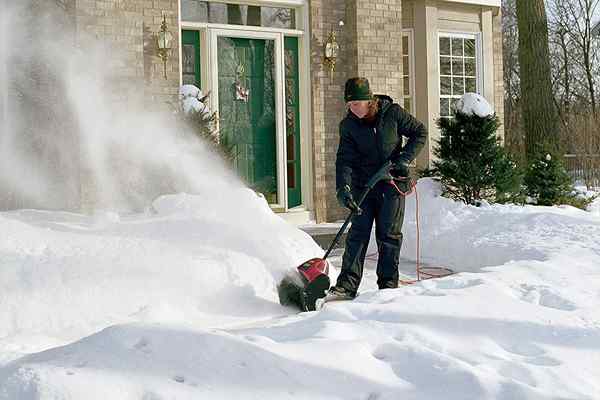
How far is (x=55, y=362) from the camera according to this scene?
10.6 feet

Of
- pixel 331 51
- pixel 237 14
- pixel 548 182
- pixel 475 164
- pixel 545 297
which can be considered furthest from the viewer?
pixel 548 182

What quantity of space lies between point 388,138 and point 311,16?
21.1ft

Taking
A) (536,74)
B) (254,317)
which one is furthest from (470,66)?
(254,317)

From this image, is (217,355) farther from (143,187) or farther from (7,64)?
(7,64)

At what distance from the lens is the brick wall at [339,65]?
12.2 metres

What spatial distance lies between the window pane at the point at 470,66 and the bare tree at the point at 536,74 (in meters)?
1.01

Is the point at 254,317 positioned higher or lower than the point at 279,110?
lower

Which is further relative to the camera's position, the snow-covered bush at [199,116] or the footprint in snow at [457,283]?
the snow-covered bush at [199,116]

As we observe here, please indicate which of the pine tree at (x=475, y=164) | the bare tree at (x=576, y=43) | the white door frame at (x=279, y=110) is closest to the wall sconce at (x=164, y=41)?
the white door frame at (x=279, y=110)

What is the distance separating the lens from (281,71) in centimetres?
1182

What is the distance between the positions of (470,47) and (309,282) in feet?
34.8

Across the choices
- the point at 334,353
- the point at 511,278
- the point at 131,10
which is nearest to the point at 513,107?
the point at 131,10

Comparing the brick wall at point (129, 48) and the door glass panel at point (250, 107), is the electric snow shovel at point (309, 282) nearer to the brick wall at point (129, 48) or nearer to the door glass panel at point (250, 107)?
the brick wall at point (129, 48)

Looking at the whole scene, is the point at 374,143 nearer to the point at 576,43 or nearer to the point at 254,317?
the point at 254,317
